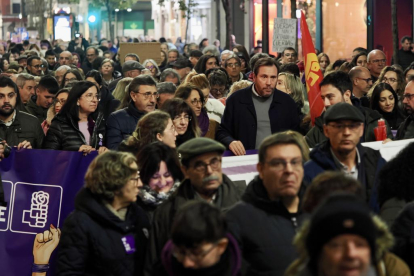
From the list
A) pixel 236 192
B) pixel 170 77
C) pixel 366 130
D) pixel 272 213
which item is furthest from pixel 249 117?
pixel 170 77

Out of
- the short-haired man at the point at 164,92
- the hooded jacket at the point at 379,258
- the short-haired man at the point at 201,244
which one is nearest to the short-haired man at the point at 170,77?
the short-haired man at the point at 164,92

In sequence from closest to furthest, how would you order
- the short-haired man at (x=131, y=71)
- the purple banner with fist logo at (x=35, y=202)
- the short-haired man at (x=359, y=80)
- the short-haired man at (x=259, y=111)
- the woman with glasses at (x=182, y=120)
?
the purple banner with fist logo at (x=35, y=202)
the woman with glasses at (x=182, y=120)
the short-haired man at (x=259, y=111)
the short-haired man at (x=359, y=80)
the short-haired man at (x=131, y=71)

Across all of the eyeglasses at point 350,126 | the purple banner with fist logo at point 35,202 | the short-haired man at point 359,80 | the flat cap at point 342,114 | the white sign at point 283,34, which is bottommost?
the purple banner with fist logo at point 35,202

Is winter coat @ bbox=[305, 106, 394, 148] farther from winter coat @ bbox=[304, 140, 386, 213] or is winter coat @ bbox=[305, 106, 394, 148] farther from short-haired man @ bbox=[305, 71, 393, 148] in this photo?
winter coat @ bbox=[304, 140, 386, 213]

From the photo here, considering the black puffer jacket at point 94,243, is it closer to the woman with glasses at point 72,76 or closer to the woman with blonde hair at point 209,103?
the woman with blonde hair at point 209,103

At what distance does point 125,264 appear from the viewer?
596 cm

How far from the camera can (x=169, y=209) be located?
5.69 m

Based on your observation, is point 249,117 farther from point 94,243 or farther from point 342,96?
point 94,243

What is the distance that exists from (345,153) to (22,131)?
411 cm

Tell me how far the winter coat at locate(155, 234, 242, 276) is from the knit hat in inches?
32.3

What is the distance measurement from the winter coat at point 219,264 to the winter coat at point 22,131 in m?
5.03

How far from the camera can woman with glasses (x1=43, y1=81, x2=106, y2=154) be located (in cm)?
950

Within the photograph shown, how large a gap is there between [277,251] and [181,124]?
138 inches

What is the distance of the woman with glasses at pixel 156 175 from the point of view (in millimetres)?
6301
